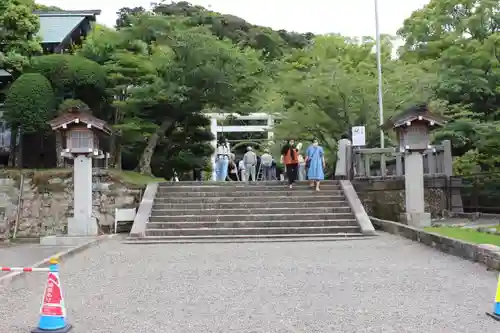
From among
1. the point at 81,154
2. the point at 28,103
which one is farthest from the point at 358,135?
the point at 28,103

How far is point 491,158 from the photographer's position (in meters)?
19.1

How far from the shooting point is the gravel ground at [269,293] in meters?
5.55

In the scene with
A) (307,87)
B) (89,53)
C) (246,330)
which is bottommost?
(246,330)

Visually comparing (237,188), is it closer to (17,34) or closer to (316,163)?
(316,163)

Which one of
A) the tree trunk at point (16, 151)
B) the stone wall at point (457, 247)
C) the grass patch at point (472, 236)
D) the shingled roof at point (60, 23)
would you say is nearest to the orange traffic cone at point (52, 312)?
the stone wall at point (457, 247)

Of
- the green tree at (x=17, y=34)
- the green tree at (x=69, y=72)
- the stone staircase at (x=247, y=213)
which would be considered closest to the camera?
the stone staircase at (x=247, y=213)

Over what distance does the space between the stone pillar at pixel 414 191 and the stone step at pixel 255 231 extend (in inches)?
79.5

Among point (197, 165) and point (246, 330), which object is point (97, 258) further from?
point (197, 165)

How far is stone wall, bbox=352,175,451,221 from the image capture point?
667 inches

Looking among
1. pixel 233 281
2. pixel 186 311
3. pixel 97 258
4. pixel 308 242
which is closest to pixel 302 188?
pixel 308 242

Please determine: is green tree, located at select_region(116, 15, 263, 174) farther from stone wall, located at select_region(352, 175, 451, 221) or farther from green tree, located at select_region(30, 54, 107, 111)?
Result: stone wall, located at select_region(352, 175, 451, 221)

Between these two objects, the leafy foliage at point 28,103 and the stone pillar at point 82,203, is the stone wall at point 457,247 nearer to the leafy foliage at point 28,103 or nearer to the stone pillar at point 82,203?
the stone pillar at point 82,203

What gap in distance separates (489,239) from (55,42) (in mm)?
19866

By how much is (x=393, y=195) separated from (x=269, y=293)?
35.8 feet
